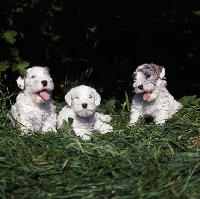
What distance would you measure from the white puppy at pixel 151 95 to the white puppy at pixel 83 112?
0.59 meters

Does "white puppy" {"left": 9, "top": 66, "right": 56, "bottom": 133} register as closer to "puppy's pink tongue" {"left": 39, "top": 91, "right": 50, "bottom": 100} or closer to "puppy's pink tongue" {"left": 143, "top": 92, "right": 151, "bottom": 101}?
"puppy's pink tongue" {"left": 39, "top": 91, "right": 50, "bottom": 100}

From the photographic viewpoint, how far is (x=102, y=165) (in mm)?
5176

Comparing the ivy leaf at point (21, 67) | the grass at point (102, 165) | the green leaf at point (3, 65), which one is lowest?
the grass at point (102, 165)

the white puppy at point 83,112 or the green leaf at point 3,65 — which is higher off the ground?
the green leaf at point 3,65

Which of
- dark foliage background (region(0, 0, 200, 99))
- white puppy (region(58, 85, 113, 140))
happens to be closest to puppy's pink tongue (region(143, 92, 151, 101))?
white puppy (region(58, 85, 113, 140))

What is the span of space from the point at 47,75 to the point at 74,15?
3065 millimetres

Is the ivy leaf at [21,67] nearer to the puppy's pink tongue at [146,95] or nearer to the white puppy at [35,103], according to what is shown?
the white puppy at [35,103]

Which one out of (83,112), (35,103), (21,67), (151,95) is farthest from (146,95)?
(21,67)

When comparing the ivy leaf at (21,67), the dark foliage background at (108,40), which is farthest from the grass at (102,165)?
the dark foliage background at (108,40)

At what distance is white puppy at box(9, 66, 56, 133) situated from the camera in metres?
6.89

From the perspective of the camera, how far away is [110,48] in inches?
401

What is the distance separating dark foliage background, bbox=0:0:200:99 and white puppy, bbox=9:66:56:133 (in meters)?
1.65

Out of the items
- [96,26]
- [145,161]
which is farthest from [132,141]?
[96,26]

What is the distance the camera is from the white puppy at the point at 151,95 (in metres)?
7.20
